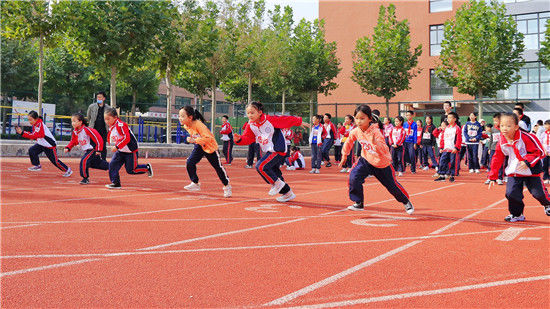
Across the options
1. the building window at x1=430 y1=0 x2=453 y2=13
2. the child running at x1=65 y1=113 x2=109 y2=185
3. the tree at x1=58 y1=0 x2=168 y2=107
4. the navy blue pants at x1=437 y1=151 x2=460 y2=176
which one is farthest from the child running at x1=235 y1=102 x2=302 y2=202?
the building window at x1=430 y1=0 x2=453 y2=13

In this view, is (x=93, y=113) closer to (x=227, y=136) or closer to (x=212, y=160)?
(x=212, y=160)

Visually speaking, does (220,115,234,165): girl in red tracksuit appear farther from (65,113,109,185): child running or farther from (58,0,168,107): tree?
(65,113,109,185): child running

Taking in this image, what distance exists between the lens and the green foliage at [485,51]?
85.1 feet

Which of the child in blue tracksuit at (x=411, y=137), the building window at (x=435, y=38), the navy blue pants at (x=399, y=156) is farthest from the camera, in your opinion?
the building window at (x=435, y=38)

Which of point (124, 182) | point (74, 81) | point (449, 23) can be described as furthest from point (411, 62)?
point (74, 81)

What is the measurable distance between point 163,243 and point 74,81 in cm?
3741

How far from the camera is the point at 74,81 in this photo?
38812 millimetres

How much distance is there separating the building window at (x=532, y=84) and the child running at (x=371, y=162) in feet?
102

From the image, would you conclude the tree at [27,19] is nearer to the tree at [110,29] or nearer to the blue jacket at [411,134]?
the tree at [110,29]

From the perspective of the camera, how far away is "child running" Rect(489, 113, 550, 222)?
6.41 meters

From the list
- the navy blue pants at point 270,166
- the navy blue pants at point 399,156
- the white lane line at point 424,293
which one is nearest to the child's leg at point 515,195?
the white lane line at point 424,293

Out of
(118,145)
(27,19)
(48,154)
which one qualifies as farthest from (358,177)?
(27,19)

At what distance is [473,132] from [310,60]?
18.5 metres

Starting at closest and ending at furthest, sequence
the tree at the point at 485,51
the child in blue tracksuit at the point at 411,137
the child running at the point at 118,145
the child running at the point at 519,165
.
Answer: the child running at the point at 519,165 → the child running at the point at 118,145 → the child in blue tracksuit at the point at 411,137 → the tree at the point at 485,51
